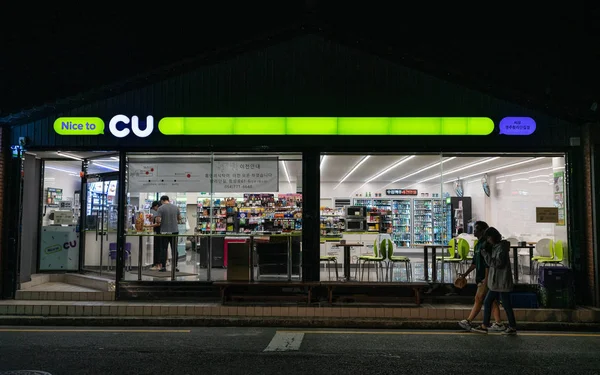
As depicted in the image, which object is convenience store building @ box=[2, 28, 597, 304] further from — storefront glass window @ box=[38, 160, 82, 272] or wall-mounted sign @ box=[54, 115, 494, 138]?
storefront glass window @ box=[38, 160, 82, 272]

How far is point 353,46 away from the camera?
29.1 ft

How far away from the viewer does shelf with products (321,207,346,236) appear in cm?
1318

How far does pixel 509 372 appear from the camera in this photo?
193 inches

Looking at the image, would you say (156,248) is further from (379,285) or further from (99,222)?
(379,285)

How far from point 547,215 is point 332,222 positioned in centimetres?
593

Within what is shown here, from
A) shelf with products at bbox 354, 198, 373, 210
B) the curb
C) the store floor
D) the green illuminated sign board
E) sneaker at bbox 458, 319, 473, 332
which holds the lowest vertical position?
the curb

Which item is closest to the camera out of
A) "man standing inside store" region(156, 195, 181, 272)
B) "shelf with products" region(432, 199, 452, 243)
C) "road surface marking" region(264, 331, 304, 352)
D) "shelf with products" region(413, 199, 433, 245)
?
"road surface marking" region(264, 331, 304, 352)

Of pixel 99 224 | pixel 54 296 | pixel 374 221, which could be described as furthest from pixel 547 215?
pixel 99 224

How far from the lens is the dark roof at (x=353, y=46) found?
8.51 meters

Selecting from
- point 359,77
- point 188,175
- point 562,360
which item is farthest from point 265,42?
point 562,360

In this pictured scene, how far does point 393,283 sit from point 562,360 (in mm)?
3280

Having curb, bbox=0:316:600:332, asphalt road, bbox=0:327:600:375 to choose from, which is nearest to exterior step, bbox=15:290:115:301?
curb, bbox=0:316:600:332

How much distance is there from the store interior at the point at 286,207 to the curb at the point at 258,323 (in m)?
1.35

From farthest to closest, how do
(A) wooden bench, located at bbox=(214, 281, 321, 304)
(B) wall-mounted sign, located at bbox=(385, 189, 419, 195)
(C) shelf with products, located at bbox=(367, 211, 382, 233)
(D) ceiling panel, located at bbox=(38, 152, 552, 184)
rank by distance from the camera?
1. (B) wall-mounted sign, located at bbox=(385, 189, 419, 195)
2. (C) shelf with products, located at bbox=(367, 211, 382, 233)
3. (D) ceiling panel, located at bbox=(38, 152, 552, 184)
4. (A) wooden bench, located at bbox=(214, 281, 321, 304)
